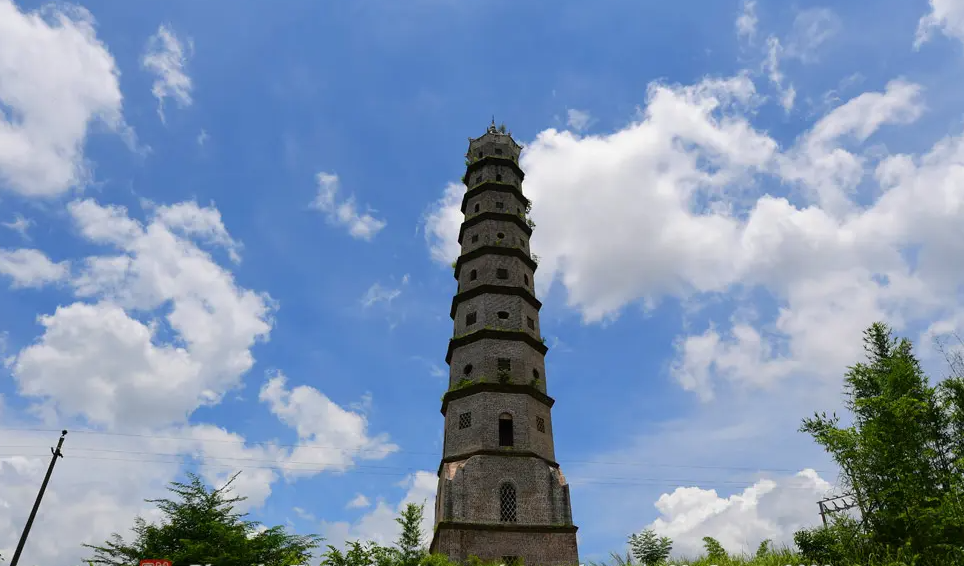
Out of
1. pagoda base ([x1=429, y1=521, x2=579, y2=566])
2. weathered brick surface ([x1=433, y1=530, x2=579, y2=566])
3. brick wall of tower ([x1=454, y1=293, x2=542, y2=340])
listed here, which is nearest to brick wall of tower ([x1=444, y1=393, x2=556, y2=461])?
pagoda base ([x1=429, y1=521, x2=579, y2=566])

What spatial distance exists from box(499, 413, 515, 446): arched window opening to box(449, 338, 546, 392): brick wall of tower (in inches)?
79.0

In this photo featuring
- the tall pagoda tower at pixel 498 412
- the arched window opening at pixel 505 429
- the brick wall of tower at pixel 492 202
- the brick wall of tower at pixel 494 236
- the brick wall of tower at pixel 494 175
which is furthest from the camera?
the brick wall of tower at pixel 494 175

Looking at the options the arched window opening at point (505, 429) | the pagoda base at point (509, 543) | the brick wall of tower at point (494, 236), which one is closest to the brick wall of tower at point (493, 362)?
the arched window opening at point (505, 429)

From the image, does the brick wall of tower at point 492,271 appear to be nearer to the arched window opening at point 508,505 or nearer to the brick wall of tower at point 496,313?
the brick wall of tower at point 496,313

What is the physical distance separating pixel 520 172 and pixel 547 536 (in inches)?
974

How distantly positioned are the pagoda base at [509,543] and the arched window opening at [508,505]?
42cm

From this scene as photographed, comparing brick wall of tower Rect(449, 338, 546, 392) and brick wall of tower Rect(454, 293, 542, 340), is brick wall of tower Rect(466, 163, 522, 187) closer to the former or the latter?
brick wall of tower Rect(454, 293, 542, 340)

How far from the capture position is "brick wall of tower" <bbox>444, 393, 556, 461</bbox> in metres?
30.9

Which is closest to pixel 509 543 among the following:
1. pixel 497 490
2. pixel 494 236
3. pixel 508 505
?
pixel 508 505

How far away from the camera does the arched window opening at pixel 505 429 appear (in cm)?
3136

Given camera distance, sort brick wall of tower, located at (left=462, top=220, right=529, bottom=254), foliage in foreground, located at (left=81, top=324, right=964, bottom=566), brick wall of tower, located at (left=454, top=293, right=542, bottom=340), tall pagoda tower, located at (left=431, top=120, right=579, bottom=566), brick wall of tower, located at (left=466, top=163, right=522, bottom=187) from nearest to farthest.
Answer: foliage in foreground, located at (left=81, top=324, right=964, bottom=566), tall pagoda tower, located at (left=431, top=120, right=579, bottom=566), brick wall of tower, located at (left=454, top=293, right=542, bottom=340), brick wall of tower, located at (left=462, top=220, right=529, bottom=254), brick wall of tower, located at (left=466, top=163, right=522, bottom=187)

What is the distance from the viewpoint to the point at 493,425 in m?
31.3

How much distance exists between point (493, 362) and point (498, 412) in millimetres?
2984

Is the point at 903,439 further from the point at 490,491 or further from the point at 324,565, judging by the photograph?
the point at 324,565
